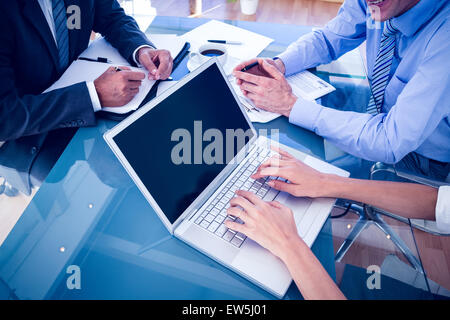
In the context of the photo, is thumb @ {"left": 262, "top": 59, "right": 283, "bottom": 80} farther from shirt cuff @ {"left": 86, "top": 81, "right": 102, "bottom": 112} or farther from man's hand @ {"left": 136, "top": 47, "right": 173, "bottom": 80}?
shirt cuff @ {"left": 86, "top": 81, "right": 102, "bottom": 112}

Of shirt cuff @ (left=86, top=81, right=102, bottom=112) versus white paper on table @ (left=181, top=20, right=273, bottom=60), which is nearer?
shirt cuff @ (left=86, top=81, right=102, bottom=112)

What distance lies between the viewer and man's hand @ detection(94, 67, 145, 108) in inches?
34.1

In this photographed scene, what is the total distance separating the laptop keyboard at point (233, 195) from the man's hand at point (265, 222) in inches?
0.9

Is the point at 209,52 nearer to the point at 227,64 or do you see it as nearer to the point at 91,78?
the point at 227,64

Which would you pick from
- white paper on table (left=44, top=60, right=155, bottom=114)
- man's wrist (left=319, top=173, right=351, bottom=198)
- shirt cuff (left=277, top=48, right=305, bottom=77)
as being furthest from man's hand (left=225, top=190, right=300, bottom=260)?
shirt cuff (left=277, top=48, right=305, bottom=77)

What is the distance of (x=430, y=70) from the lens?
0.76 metres

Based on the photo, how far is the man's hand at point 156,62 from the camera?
0.98 meters

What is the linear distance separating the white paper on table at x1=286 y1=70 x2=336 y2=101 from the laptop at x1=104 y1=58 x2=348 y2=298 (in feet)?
0.99

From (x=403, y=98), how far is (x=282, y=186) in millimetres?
435

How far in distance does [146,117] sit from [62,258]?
1.16ft

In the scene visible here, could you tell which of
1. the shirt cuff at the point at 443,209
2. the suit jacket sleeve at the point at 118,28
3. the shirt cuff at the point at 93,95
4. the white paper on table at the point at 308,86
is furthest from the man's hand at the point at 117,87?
the shirt cuff at the point at 443,209

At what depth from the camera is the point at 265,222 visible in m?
0.63

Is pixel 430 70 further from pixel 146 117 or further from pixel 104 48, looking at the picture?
pixel 104 48
